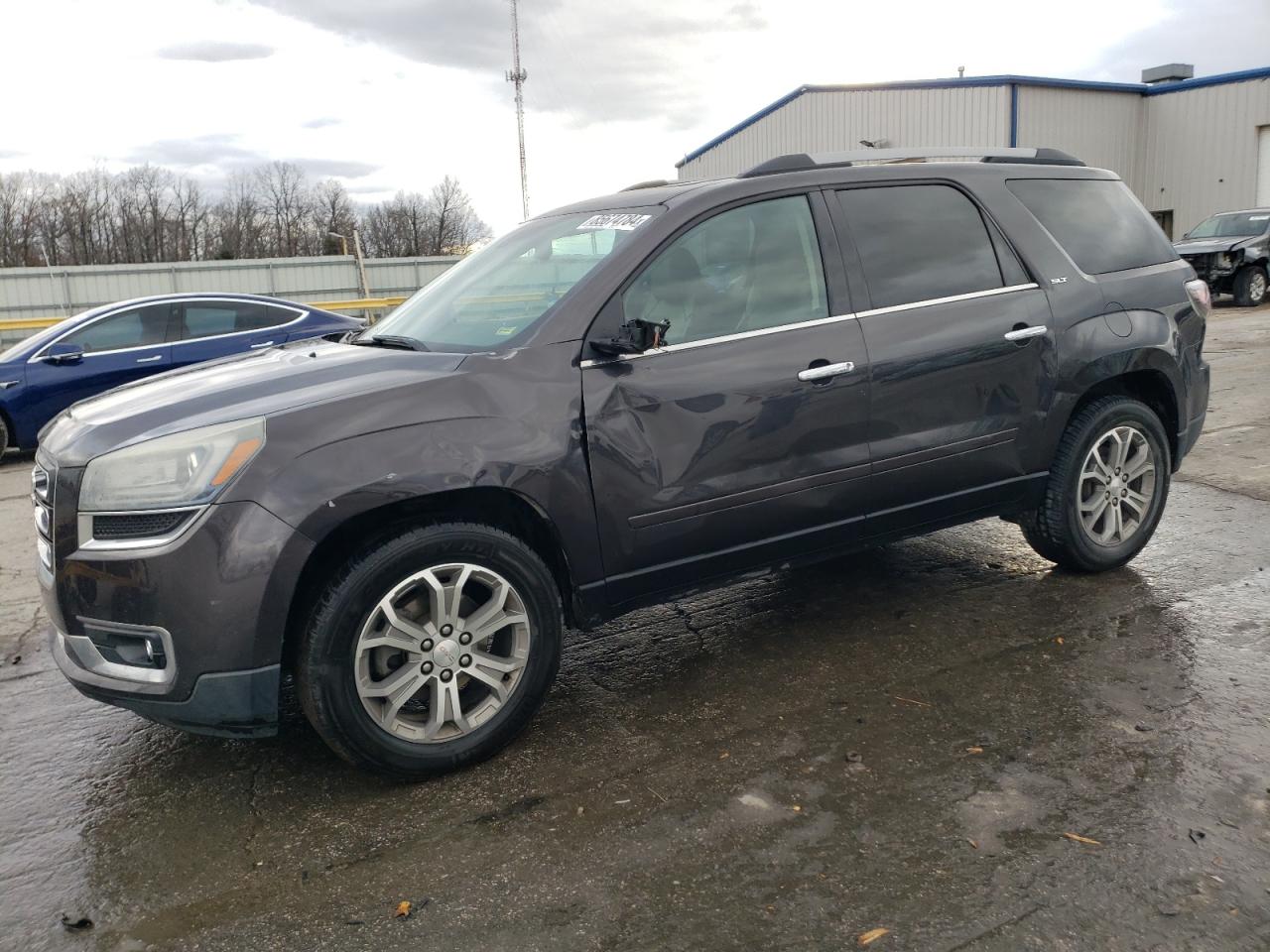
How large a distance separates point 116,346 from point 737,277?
8457mm

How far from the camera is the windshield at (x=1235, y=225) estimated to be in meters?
19.5

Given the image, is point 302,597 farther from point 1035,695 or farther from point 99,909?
point 1035,695

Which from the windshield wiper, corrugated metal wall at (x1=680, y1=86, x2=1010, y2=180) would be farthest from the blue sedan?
corrugated metal wall at (x1=680, y1=86, x2=1010, y2=180)

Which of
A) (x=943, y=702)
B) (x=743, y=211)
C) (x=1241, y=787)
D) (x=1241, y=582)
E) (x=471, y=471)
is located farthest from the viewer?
(x=1241, y=582)

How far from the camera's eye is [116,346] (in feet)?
33.6

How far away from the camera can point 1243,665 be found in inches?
148

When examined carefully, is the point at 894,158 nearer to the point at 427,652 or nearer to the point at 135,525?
the point at 427,652

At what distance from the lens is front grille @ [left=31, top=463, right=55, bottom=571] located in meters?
3.12

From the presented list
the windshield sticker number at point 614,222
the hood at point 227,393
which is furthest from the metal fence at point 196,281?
the hood at point 227,393

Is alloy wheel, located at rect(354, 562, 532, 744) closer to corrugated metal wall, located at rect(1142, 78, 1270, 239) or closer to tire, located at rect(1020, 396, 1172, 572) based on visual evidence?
tire, located at rect(1020, 396, 1172, 572)

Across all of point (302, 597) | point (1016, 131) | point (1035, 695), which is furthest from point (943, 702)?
point (1016, 131)

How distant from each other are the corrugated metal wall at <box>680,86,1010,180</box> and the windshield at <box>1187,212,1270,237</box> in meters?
10.1

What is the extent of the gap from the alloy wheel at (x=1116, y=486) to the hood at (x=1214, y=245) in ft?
55.1

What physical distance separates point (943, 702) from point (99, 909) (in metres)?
2.61
